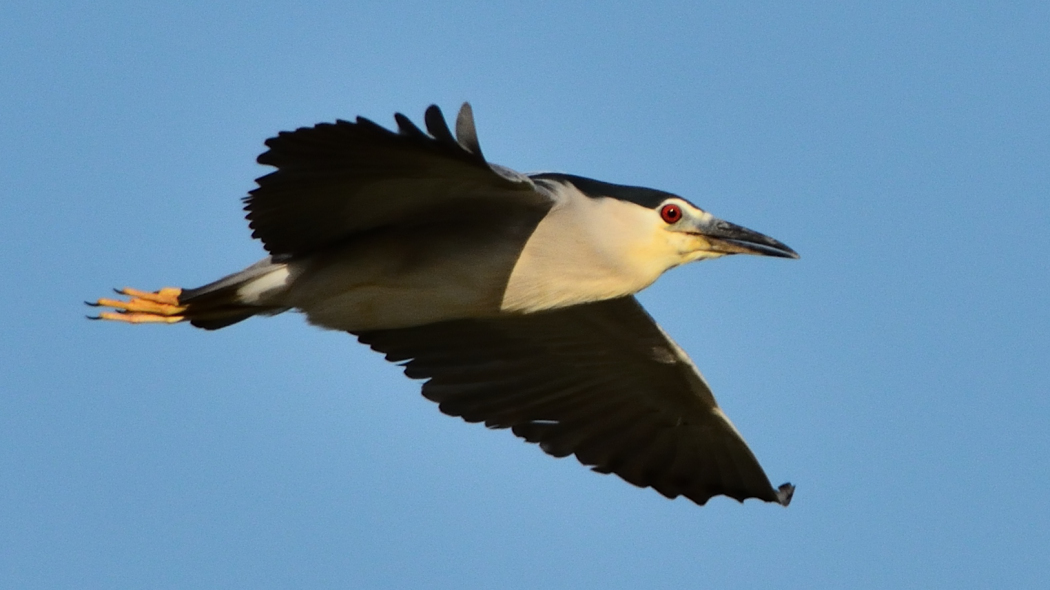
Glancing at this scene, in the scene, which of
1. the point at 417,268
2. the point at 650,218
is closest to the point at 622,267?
the point at 650,218

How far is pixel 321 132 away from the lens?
6.33m

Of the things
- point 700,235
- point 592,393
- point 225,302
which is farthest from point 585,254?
point 225,302

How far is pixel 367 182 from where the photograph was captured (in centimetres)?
680

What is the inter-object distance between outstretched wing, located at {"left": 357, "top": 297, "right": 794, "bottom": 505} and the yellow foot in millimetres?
1087

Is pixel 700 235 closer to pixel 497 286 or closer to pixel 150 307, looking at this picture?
pixel 497 286

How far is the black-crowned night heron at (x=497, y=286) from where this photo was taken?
671cm

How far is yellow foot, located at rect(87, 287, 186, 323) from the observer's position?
7.78 m

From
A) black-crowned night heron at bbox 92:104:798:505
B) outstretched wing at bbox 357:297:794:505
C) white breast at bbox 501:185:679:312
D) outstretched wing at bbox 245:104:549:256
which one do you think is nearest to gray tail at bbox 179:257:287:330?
black-crowned night heron at bbox 92:104:798:505

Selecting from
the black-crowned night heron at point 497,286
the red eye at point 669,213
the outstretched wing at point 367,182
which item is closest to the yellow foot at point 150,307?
the black-crowned night heron at point 497,286

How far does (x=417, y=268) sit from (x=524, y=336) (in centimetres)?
143

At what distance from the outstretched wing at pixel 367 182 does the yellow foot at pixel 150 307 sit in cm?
73

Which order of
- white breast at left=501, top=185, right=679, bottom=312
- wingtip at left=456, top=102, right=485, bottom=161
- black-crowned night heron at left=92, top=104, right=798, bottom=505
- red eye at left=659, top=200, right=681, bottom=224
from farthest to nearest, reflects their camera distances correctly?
red eye at left=659, top=200, right=681, bottom=224, white breast at left=501, top=185, right=679, bottom=312, black-crowned night heron at left=92, top=104, right=798, bottom=505, wingtip at left=456, top=102, right=485, bottom=161

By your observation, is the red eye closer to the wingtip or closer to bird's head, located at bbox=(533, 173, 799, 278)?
bird's head, located at bbox=(533, 173, 799, 278)

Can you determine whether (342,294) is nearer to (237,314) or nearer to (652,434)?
(237,314)
